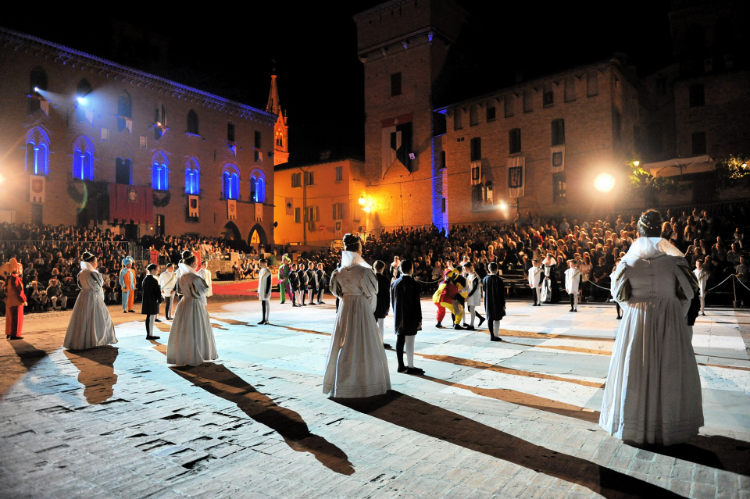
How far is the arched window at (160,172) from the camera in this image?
119 feet

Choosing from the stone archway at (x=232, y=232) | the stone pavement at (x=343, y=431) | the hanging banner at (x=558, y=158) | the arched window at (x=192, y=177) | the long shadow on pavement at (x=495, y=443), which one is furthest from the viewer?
the stone archway at (x=232, y=232)

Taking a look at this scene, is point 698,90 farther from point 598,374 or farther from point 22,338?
point 22,338

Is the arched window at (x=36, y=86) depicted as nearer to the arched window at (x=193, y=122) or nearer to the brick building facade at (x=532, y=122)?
the arched window at (x=193, y=122)

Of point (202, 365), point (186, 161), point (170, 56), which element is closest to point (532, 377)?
point (202, 365)

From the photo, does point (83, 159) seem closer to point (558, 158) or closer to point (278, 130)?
point (558, 158)

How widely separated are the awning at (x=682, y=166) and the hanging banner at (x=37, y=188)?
3602cm

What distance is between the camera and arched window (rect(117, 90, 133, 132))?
33969 mm

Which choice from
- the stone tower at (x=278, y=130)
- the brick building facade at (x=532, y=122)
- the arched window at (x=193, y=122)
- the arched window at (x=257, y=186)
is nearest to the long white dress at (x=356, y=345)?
the brick building facade at (x=532, y=122)

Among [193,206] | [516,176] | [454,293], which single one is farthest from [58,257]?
[516,176]

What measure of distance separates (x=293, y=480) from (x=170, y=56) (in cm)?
4443

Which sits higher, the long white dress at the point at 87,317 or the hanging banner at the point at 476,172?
the hanging banner at the point at 476,172

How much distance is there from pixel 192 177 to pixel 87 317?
31.7 meters

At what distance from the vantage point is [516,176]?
30.4 meters

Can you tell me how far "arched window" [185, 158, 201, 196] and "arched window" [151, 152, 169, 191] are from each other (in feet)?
5.57
